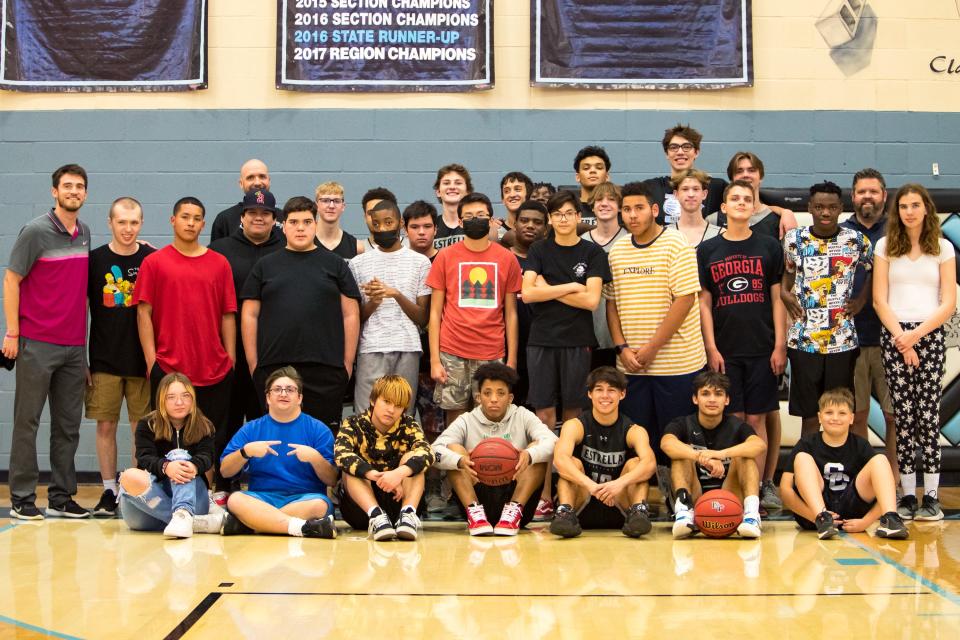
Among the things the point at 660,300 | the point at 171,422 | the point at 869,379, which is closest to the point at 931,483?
the point at 869,379

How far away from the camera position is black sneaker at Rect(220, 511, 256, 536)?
5230 mm

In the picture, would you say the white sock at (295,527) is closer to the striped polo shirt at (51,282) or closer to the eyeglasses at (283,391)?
the eyeglasses at (283,391)

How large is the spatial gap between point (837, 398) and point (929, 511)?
0.89m

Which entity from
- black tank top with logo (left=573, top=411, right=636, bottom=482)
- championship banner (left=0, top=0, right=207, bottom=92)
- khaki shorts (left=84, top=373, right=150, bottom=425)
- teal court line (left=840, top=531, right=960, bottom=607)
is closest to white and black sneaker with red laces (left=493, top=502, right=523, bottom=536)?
black tank top with logo (left=573, top=411, right=636, bottom=482)

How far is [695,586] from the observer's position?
4.05 meters

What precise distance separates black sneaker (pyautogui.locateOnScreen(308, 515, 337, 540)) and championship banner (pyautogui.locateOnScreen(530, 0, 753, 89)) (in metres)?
3.52

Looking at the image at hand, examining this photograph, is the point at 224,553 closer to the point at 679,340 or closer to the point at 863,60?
the point at 679,340

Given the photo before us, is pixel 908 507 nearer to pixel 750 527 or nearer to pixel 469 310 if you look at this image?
pixel 750 527

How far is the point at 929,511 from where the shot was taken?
5.59 meters

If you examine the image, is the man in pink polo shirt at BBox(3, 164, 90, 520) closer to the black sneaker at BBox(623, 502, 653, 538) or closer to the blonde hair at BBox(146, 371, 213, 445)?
the blonde hair at BBox(146, 371, 213, 445)

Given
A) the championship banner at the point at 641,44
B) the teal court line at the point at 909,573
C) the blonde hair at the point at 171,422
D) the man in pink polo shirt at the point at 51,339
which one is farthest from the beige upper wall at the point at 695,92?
the teal court line at the point at 909,573

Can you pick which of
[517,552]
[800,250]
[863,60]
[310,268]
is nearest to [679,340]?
[800,250]

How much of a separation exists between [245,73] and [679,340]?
360 centimetres

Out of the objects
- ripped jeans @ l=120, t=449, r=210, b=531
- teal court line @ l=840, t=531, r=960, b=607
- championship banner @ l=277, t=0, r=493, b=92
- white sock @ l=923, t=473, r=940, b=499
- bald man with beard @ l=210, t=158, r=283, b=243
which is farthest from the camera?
championship banner @ l=277, t=0, r=493, b=92
